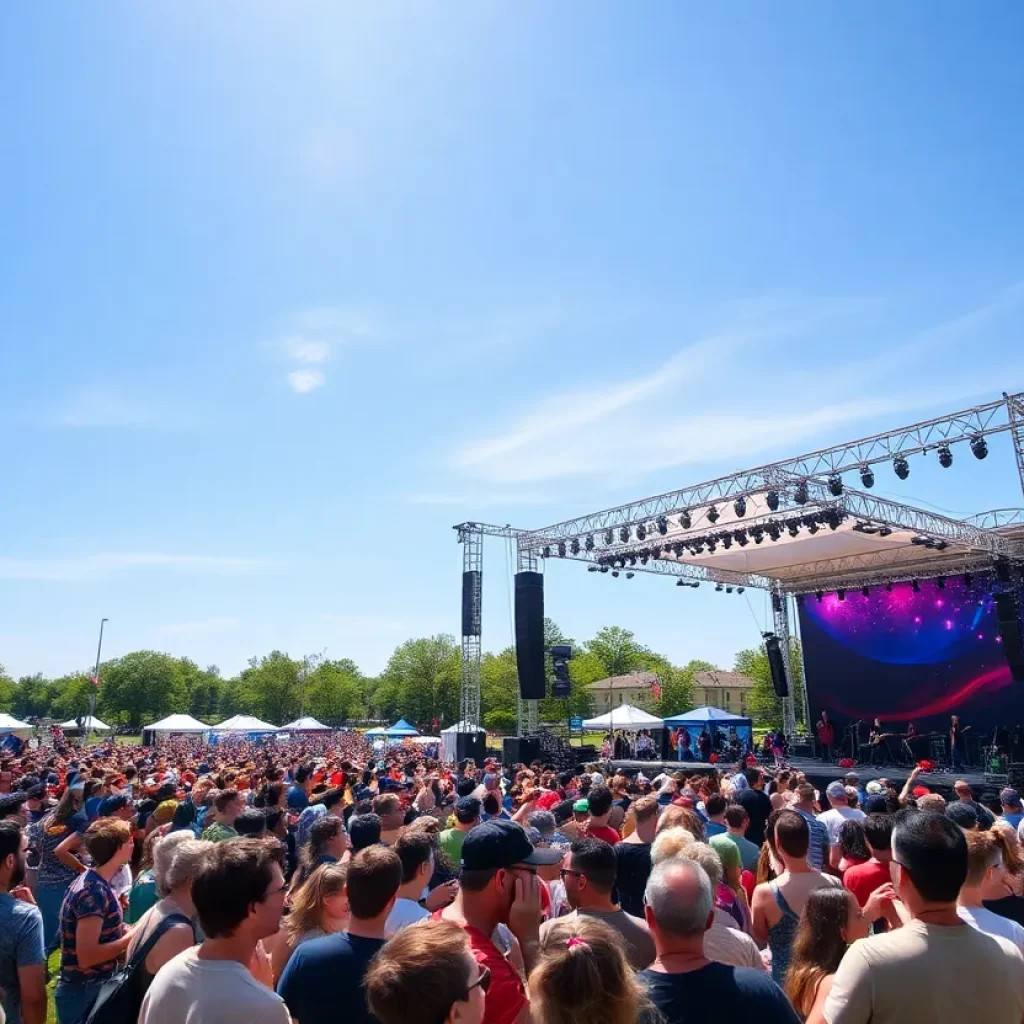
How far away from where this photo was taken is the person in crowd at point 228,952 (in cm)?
217

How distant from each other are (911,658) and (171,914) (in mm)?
24106

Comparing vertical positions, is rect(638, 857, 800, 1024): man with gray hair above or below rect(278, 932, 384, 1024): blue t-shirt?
above

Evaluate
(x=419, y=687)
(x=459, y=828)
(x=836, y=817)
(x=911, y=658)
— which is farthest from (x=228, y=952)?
(x=419, y=687)

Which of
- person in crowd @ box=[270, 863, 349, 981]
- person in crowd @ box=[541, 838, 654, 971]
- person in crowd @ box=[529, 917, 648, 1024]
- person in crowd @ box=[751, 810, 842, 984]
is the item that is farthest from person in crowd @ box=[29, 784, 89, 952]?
person in crowd @ box=[529, 917, 648, 1024]

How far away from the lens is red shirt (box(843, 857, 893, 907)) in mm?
3951

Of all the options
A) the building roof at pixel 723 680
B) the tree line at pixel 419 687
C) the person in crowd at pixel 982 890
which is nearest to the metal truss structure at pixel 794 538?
the person in crowd at pixel 982 890

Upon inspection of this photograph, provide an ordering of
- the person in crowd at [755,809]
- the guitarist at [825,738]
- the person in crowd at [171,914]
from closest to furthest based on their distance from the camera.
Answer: the person in crowd at [171,914]
the person in crowd at [755,809]
the guitarist at [825,738]

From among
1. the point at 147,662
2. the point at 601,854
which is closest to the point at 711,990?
the point at 601,854

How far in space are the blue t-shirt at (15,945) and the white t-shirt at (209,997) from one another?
128cm

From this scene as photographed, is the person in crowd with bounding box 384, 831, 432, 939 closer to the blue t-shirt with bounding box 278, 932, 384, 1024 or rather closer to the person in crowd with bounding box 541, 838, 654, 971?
the person in crowd with bounding box 541, 838, 654, 971

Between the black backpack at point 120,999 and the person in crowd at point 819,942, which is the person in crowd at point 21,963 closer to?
the black backpack at point 120,999

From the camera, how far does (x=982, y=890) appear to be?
3561 millimetres

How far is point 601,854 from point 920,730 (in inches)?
909

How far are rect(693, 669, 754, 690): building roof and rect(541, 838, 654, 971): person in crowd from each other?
86.0m
